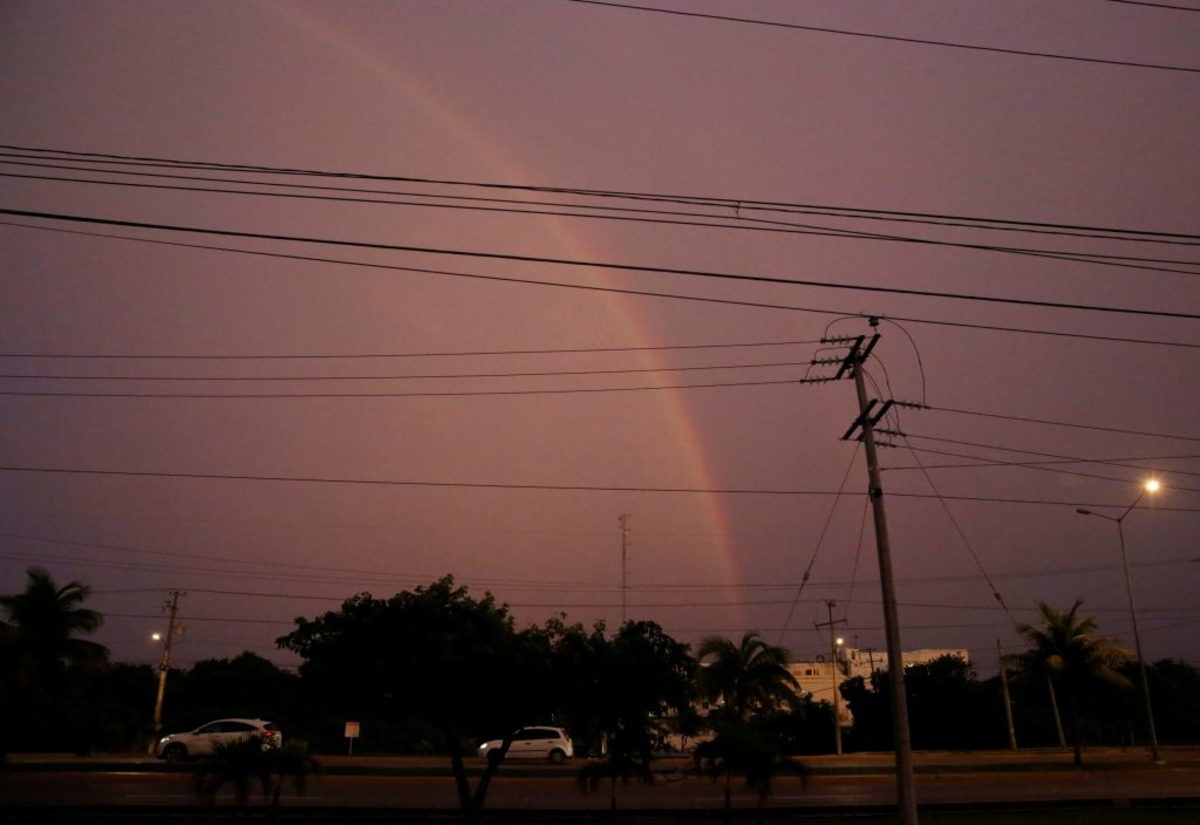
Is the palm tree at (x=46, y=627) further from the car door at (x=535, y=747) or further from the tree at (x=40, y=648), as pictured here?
the car door at (x=535, y=747)

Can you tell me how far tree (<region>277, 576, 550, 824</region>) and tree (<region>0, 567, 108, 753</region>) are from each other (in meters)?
33.0

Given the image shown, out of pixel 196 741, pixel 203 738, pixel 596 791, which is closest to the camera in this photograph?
pixel 596 791

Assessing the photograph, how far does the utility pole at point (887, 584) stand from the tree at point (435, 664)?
22.9ft

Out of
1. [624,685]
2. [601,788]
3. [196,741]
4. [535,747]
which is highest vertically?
[624,685]

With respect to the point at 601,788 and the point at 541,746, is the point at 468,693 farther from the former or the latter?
the point at 541,746

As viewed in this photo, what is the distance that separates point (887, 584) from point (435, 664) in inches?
368

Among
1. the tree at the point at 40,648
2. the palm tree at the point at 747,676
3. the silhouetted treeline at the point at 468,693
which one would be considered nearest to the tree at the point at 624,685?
the silhouetted treeline at the point at 468,693

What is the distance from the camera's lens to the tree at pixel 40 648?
4431cm

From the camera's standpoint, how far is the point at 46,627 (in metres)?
46.2

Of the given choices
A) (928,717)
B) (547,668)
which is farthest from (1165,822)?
(928,717)

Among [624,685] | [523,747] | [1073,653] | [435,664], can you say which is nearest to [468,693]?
[435,664]

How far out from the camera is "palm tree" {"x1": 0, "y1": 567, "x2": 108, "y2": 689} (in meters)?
44.9

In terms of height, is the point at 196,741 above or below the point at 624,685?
below

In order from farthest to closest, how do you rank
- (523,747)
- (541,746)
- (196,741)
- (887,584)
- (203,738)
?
(541,746) < (523,747) < (203,738) < (196,741) < (887,584)
